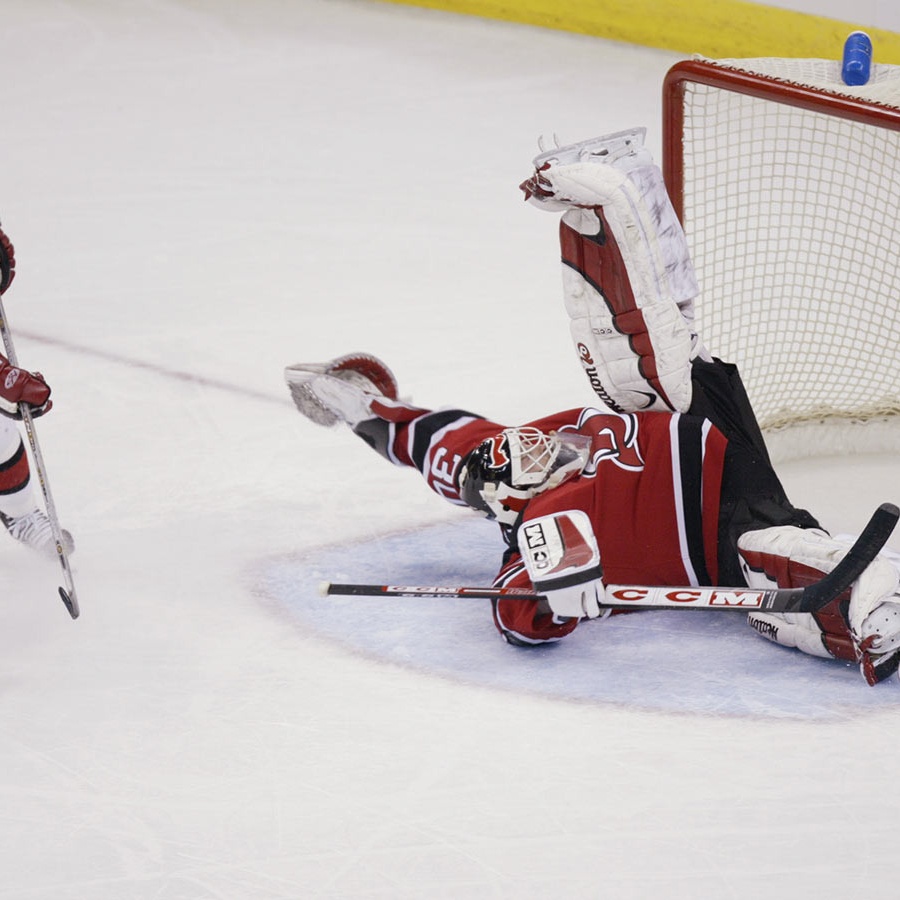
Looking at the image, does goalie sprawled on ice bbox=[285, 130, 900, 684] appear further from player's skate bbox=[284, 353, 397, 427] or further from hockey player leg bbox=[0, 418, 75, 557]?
hockey player leg bbox=[0, 418, 75, 557]

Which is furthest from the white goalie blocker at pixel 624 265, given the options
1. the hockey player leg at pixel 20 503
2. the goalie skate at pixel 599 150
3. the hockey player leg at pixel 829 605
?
the hockey player leg at pixel 20 503

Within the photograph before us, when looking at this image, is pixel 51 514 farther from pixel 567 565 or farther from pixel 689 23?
pixel 689 23

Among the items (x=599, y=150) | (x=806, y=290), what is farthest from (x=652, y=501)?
(x=806, y=290)

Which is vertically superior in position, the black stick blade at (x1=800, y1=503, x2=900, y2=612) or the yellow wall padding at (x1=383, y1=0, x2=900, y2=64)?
the yellow wall padding at (x1=383, y1=0, x2=900, y2=64)

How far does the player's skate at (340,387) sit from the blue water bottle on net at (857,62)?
2.92 feet

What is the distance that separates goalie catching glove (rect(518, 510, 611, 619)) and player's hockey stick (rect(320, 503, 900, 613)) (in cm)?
4

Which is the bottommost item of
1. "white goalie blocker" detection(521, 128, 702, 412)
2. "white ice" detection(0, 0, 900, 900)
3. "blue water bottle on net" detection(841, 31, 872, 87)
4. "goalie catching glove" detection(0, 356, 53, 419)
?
"white ice" detection(0, 0, 900, 900)

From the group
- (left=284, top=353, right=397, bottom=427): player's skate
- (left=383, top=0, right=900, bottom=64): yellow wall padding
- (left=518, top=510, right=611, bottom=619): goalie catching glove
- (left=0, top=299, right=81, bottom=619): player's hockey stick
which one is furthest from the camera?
(left=383, top=0, right=900, bottom=64): yellow wall padding

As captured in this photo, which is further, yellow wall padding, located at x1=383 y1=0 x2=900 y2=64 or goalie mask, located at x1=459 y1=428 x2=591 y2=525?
yellow wall padding, located at x1=383 y1=0 x2=900 y2=64

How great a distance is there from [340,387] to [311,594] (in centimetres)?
37

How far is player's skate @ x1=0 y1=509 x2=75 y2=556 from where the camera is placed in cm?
253

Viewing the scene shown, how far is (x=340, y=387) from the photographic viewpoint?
8.61ft

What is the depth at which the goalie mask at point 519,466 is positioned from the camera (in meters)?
2.27

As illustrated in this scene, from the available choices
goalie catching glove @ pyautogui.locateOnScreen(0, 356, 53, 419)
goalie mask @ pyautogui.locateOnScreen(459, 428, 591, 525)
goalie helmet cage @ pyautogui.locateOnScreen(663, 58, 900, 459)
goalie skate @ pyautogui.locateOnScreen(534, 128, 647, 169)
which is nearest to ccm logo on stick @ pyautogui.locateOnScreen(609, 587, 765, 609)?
goalie mask @ pyautogui.locateOnScreen(459, 428, 591, 525)
